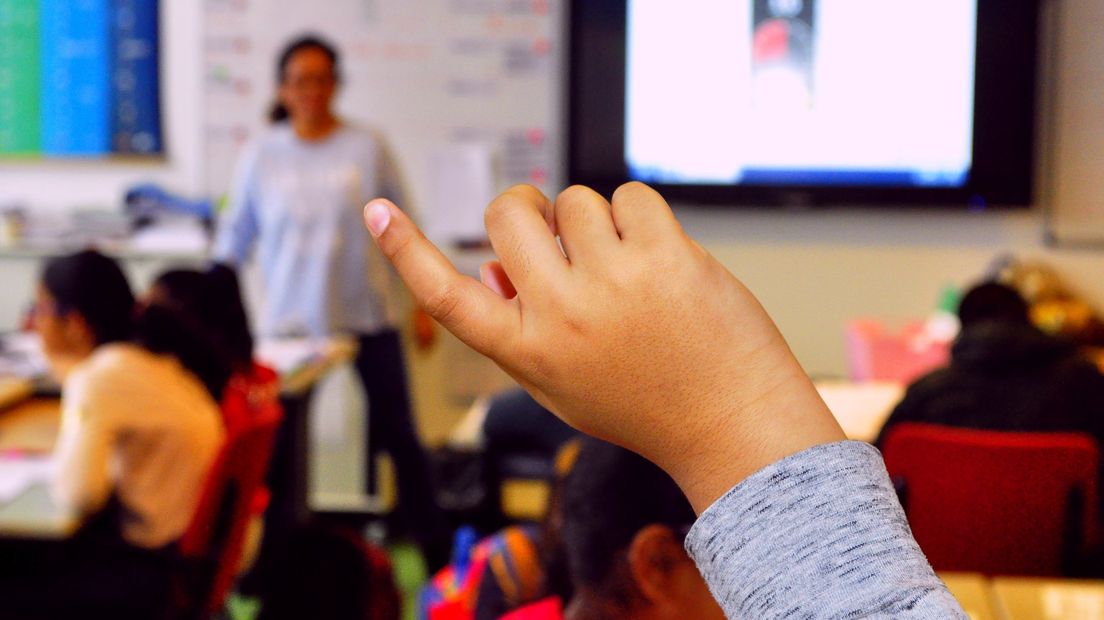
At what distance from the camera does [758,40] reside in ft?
11.0

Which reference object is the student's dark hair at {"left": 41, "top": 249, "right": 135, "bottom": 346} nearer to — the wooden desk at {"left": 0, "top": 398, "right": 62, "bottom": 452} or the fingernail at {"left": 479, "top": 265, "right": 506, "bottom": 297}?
the wooden desk at {"left": 0, "top": 398, "right": 62, "bottom": 452}

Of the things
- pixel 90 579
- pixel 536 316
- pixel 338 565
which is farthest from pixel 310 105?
pixel 536 316

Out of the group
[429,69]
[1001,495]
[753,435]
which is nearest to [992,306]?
[1001,495]

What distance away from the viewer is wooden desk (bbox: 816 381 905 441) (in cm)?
218

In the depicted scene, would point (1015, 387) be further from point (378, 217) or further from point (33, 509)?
point (378, 217)

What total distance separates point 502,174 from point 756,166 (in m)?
0.91

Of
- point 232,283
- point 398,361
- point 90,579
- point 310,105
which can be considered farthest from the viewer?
point 398,361

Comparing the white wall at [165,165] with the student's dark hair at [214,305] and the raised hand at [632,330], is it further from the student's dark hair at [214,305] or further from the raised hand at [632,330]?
the raised hand at [632,330]

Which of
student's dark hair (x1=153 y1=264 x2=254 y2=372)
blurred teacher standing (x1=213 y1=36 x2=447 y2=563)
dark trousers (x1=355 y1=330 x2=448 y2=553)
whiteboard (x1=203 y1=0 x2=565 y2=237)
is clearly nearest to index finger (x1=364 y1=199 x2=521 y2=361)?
student's dark hair (x1=153 y1=264 x2=254 y2=372)

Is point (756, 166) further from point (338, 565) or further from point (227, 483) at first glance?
point (338, 565)

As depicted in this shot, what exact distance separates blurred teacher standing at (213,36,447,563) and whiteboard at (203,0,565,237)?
1.71 feet

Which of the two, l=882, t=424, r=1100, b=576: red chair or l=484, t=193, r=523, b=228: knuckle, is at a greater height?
l=484, t=193, r=523, b=228: knuckle

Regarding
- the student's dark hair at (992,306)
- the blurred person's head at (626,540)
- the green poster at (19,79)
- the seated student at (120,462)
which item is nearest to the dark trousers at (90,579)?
the seated student at (120,462)

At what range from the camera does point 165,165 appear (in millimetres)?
3945
